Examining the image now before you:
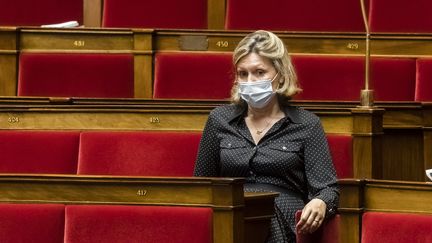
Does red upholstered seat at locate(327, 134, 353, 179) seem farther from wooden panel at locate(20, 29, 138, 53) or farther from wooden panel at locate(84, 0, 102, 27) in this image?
wooden panel at locate(84, 0, 102, 27)

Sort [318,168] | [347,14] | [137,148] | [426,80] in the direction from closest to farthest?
1. [318,168]
2. [137,148]
3. [426,80]
4. [347,14]

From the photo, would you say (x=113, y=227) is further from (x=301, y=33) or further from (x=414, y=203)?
(x=301, y=33)

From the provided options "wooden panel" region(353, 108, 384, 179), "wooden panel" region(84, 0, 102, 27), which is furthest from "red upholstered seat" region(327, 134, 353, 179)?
"wooden panel" region(84, 0, 102, 27)

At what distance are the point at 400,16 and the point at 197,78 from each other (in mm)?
233

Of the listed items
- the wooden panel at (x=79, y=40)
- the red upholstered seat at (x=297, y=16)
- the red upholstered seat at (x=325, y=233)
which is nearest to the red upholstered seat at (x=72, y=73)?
the wooden panel at (x=79, y=40)

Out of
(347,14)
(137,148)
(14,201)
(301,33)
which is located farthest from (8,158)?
(347,14)

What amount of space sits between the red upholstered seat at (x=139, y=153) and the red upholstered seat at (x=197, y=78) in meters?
0.18

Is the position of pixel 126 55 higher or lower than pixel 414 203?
higher

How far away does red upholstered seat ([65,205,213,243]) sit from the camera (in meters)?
0.64

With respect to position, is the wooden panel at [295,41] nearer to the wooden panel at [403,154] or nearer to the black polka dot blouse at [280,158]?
the wooden panel at [403,154]

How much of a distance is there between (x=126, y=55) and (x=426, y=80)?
0.90 ft

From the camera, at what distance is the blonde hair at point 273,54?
77cm

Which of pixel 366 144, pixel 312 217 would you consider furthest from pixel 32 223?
pixel 366 144

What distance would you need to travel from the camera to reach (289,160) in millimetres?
758
